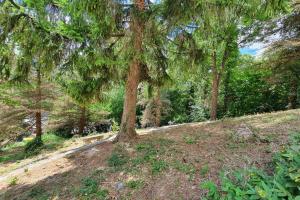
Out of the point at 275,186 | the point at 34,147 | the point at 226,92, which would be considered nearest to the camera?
the point at 275,186

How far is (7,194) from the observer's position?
17.8 feet

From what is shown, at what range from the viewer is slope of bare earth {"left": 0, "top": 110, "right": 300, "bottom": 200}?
4332 millimetres

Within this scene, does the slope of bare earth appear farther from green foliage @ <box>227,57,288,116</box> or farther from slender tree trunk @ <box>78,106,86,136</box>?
slender tree trunk @ <box>78,106,86,136</box>

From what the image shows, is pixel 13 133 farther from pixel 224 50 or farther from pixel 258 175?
pixel 258 175

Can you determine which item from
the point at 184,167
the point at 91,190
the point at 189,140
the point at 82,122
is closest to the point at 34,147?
the point at 82,122

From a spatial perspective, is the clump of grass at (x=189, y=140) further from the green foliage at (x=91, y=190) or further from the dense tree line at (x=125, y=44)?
the green foliage at (x=91, y=190)

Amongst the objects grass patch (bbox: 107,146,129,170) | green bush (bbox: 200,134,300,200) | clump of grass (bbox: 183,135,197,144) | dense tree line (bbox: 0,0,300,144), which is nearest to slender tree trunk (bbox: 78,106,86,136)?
dense tree line (bbox: 0,0,300,144)

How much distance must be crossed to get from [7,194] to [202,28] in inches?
203

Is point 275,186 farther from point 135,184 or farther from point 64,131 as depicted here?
point 64,131

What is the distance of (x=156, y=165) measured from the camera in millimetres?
4941

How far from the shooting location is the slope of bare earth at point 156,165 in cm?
433

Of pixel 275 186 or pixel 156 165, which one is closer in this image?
pixel 275 186

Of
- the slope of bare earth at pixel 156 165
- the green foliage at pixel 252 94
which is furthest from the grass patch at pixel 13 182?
the green foliage at pixel 252 94

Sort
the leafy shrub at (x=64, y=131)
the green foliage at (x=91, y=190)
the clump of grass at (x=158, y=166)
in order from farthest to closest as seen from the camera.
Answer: the leafy shrub at (x=64, y=131) → the clump of grass at (x=158, y=166) → the green foliage at (x=91, y=190)
